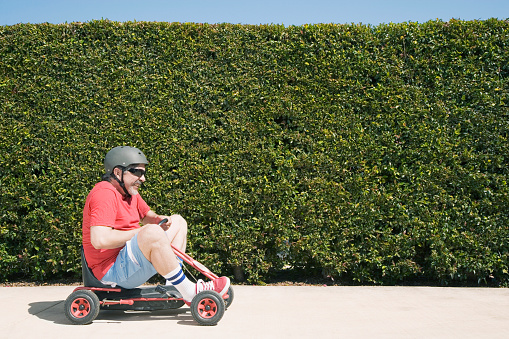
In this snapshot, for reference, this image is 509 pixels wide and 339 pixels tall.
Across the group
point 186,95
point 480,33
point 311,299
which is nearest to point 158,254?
point 311,299

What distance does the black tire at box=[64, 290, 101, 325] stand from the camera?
16.2ft

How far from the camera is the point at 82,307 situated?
16.3 ft

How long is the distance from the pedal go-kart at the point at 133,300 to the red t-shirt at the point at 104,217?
0.14m

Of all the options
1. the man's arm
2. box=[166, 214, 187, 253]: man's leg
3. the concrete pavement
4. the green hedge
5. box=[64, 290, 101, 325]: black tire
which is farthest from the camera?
the green hedge

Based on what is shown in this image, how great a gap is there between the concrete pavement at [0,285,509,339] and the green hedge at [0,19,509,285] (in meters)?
0.59

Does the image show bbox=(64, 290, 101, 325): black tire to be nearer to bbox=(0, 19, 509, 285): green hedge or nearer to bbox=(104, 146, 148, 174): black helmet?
bbox=(104, 146, 148, 174): black helmet

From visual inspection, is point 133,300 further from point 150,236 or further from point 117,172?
point 117,172

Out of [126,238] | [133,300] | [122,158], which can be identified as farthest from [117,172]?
[133,300]

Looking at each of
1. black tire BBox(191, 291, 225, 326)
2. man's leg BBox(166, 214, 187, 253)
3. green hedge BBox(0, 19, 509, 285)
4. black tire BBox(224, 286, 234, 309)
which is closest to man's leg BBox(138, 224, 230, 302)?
black tire BBox(191, 291, 225, 326)

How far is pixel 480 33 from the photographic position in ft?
22.5

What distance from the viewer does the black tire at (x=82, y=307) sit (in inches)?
194

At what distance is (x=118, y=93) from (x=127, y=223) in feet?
7.42

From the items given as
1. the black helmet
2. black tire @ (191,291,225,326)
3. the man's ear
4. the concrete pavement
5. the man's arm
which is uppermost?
the black helmet

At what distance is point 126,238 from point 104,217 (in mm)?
274
